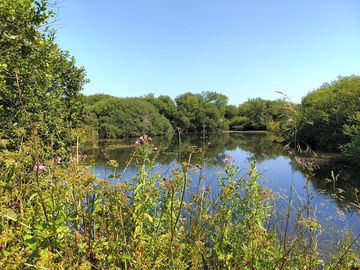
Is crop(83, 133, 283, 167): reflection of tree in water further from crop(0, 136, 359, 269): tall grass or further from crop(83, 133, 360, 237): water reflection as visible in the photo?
crop(0, 136, 359, 269): tall grass

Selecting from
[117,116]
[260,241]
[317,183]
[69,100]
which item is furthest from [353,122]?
[117,116]

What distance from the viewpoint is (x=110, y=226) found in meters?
1.79

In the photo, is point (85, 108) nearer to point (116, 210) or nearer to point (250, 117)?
point (116, 210)

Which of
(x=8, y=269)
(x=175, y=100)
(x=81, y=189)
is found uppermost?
(x=175, y=100)

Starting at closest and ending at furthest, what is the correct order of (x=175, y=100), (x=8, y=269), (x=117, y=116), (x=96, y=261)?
(x=8, y=269)
(x=96, y=261)
(x=117, y=116)
(x=175, y=100)

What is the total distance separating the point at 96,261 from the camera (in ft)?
5.58

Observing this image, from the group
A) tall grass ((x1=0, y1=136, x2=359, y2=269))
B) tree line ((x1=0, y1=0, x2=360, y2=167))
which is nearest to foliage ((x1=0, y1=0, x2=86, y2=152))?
tree line ((x1=0, y1=0, x2=360, y2=167))

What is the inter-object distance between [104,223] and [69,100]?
5.78 m

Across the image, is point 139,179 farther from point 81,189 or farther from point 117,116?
point 117,116

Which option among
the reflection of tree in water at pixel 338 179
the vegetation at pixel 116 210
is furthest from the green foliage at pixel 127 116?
the vegetation at pixel 116 210

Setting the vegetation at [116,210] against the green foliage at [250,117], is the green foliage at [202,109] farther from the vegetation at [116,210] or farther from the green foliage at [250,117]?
the vegetation at [116,210]

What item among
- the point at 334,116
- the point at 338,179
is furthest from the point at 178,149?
→ the point at 334,116

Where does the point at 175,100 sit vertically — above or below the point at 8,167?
above

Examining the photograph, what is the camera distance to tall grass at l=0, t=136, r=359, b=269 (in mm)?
1396
